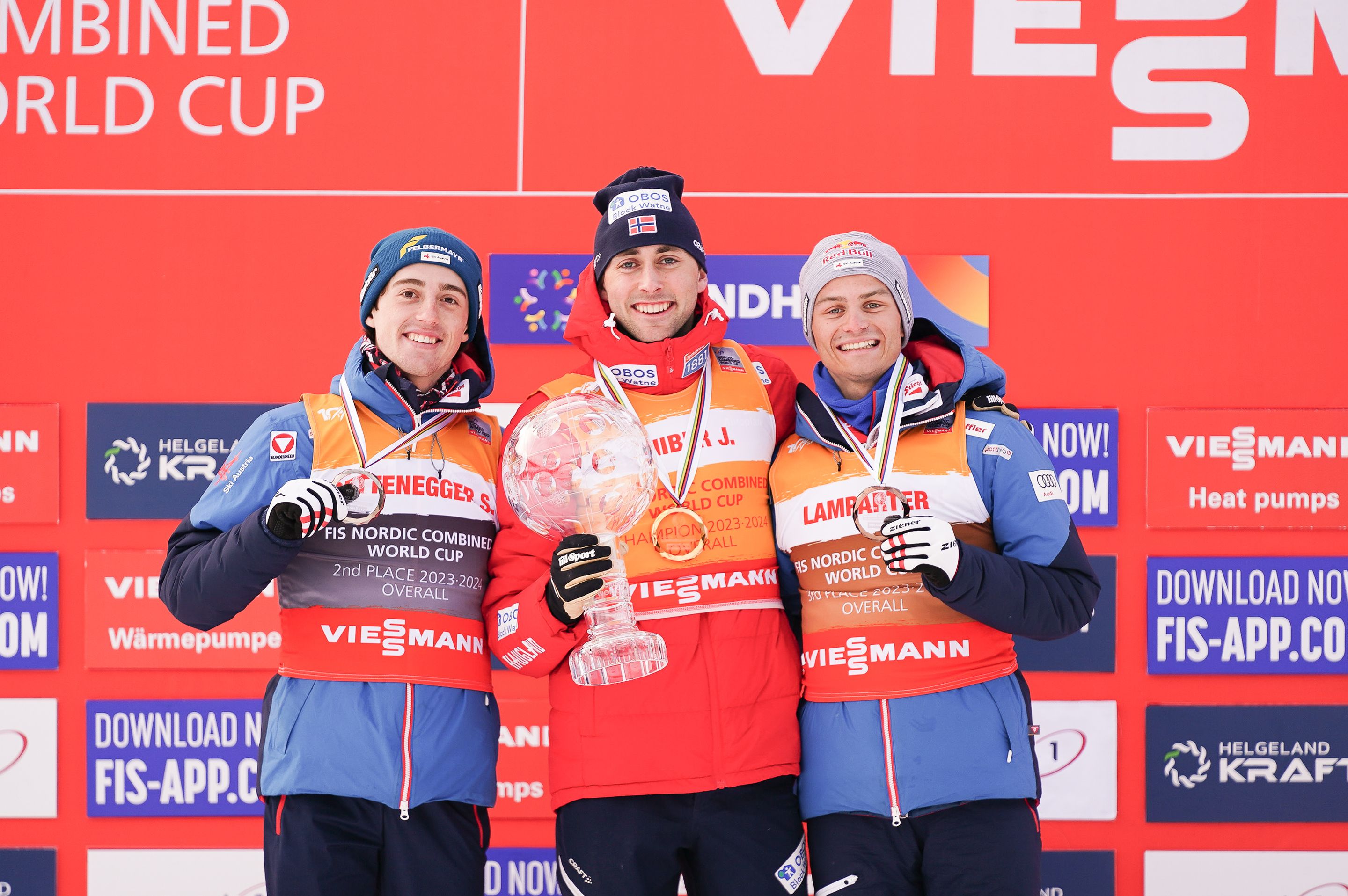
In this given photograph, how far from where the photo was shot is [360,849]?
1.83m

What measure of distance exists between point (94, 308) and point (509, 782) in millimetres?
1848

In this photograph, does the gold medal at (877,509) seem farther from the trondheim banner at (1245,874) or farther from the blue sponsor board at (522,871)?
the trondheim banner at (1245,874)

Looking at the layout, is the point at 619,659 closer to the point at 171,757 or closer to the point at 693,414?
the point at 693,414

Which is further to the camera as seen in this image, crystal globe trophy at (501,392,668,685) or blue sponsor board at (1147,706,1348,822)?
blue sponsor board at (1147,706,1348,822)

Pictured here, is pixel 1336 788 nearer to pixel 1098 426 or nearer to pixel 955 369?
pixel 1098 426

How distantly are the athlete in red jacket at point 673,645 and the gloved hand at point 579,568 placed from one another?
0.03 metres

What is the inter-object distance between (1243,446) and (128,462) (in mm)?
3238

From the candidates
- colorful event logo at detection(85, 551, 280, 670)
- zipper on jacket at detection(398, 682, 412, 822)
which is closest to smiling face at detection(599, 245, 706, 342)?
zipper on jacket at detection(398, 682, 412, 822)

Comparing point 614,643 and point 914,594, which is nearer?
point 614,643

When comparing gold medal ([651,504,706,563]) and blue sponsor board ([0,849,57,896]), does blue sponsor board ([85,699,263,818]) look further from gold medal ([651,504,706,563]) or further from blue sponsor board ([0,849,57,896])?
gold medal ([651,504,706,563])

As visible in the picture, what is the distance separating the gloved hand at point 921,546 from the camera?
166 centimetres

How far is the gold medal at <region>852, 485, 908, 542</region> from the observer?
65.1 inches

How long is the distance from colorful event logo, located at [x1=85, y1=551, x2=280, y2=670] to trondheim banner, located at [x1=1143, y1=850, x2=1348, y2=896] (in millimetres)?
2655

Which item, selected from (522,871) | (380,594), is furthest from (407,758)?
(522,871)
